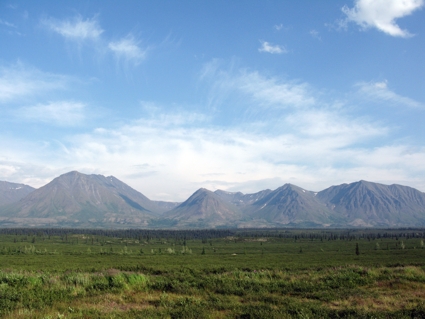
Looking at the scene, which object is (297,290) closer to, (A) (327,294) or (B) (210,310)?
(A) (327,294)

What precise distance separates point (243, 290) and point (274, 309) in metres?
6.05

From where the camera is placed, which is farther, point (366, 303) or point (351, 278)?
point (351, 278)

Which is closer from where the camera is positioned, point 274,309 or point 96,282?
point 274,309

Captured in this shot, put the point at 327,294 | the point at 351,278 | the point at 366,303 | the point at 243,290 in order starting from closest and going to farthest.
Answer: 1. the point at 366,303
2. the point at 327,294
3. the point at 243,290
4. the point at 351,278

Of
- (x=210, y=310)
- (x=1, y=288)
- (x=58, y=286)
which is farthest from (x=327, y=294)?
(x=1, y=288)

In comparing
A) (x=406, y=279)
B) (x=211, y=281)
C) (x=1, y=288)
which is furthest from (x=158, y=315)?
(x=406, y=279)

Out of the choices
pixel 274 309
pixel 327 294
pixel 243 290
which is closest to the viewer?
pixel 274 309

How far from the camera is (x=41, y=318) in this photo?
46.8 ft

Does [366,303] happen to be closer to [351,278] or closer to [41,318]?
[351,278]

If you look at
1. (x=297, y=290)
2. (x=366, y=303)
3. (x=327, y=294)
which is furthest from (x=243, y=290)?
(x=366, y=303)

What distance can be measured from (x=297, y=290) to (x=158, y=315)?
455 inches

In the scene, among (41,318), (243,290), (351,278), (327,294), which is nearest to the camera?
(41,318)

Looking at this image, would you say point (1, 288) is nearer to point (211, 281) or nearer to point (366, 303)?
point (211, 281)

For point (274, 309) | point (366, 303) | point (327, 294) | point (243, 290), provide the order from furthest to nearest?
point (243, 290) < point (327, 294) < point (366, 303) < point (274, 309)
